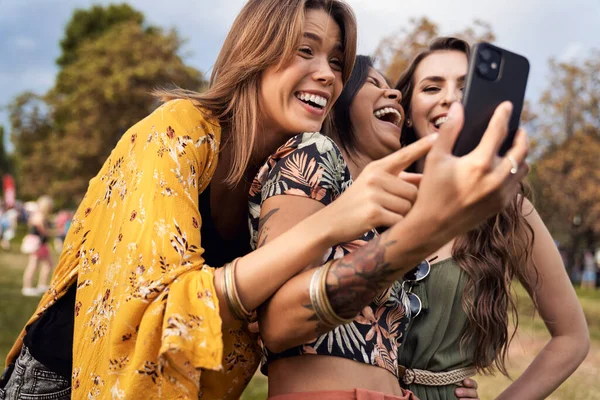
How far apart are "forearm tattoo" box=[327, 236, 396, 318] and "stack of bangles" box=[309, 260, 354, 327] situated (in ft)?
0.04

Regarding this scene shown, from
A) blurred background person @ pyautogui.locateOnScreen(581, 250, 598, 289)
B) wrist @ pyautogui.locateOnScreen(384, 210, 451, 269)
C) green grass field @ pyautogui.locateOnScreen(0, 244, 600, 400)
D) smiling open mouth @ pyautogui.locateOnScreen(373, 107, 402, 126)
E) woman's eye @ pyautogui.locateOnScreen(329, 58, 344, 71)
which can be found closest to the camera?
wrist @ pyautogui.locateOnScreen(384, 210, 451, 269)

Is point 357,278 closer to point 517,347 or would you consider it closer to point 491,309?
point 491,309

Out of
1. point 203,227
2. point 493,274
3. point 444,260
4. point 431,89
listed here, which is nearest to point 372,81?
point 431,89

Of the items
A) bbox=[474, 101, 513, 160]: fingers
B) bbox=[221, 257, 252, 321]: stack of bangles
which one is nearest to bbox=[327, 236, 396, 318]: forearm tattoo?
bbox=[221, 257, 252, 321]: stack of bangles

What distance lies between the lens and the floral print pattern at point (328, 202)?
79.5 inches

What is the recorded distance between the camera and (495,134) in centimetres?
147

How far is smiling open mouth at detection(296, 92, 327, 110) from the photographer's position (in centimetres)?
250

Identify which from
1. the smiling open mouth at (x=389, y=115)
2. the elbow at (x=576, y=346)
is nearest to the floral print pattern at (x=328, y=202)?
the smiling open mouth at (x=389, y=115)

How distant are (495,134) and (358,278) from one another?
1.72 feet

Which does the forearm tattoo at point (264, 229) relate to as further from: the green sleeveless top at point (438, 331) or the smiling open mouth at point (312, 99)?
the green sleeveless top at point (438, 331)

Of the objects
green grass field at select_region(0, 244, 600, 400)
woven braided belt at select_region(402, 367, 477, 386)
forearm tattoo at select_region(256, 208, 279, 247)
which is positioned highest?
forearm tattoo at select_region(256, 208, 279, 247)

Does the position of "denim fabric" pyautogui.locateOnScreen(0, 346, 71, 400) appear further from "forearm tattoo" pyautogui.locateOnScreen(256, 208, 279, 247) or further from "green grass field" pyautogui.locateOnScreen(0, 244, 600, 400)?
"green grass field" pyautogui.locateOnScreen(0, 244, 600, 400)

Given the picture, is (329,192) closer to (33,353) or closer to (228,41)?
(228,41)

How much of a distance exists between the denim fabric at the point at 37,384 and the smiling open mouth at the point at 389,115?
6.77ft
